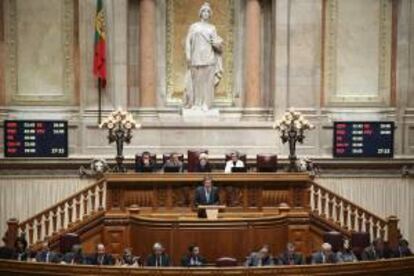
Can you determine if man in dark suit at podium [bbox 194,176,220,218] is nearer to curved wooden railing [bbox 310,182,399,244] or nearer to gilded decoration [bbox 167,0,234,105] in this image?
curved wooden railing [bbox 310,182,399,244]

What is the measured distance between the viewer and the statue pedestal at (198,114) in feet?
66.5

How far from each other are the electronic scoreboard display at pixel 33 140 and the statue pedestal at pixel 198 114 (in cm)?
294

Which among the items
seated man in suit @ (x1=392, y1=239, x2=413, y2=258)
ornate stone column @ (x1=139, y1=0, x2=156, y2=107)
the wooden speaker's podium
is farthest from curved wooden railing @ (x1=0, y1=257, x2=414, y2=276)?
ornate stone column @ (x1=139, y1=0, x2=156, y2=107)

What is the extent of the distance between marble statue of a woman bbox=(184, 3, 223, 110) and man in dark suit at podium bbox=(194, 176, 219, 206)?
Result: 4.20 metres

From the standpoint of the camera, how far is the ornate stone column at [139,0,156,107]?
20531 mm

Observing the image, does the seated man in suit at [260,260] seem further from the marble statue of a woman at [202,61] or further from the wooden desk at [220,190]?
the marble statue of a woman at [202,61]

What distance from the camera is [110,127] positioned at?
18250 mm

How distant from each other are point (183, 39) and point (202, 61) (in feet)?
3.80

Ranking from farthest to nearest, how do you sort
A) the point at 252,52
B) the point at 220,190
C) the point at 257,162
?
1. the point at 252,52
2. the point at 257,162
3. the point at 220,190

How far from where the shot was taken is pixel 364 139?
20188 millimetres

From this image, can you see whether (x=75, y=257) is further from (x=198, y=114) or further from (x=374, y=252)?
(x=198, y=114)

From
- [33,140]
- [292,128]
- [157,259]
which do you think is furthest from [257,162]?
[33,140]

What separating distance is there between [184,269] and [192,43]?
34.1 ft

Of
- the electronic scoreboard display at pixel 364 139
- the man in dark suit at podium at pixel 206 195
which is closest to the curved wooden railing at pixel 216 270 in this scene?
the man in dark suit at podium at pixel 206 195
